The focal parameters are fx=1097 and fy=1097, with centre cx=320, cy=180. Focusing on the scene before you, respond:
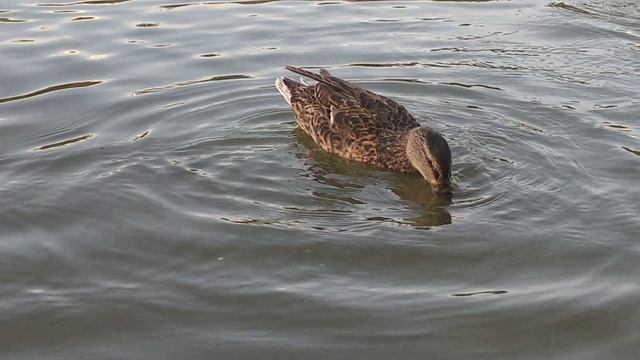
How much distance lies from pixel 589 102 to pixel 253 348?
500 cm

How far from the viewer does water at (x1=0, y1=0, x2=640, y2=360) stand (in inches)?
228

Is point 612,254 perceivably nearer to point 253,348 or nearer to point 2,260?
point 253,348

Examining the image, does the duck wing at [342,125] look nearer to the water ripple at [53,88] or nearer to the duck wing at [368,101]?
the duck wing at [368,101]

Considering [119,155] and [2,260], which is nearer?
[2,260]

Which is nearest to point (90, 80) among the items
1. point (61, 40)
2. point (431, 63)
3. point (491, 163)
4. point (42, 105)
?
point (42, 105)

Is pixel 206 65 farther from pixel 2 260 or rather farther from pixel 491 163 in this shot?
pixel 2 260

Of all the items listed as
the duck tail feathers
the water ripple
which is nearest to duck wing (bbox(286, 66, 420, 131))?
the duck tail feathers

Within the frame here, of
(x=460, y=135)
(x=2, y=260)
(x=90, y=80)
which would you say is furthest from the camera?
(x=90, y=80)

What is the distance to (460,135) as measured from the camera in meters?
8.97

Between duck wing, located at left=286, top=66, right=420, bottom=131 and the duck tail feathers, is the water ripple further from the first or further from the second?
A: duck wing, located at left=286, top=66, right=420, bottom=131

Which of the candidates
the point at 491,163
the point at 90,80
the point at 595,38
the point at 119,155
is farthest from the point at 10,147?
the point at 595,38

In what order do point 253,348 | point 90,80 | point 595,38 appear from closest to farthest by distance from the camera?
point 253,348
point 90,80
point 595,38

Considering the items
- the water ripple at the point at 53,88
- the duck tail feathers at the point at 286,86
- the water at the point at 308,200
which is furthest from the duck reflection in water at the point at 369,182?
the water ripple at the point at 53,88

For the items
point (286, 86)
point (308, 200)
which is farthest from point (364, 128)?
point (308, 200)
